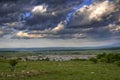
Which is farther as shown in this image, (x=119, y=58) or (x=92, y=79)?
(x=119, y=58)

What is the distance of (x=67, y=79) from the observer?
4206 cm

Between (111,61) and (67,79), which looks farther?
(111,61)

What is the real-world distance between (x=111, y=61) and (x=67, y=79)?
43970 mm

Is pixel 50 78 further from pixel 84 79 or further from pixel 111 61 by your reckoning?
pixel 111 61

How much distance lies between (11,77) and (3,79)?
2.19 meters

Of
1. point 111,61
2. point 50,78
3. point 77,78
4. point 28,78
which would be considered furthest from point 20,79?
point 111,61

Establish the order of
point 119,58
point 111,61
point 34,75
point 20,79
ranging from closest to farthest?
1. point 20,79
2. point 34,75
3. point 111,61
4. point 119,58

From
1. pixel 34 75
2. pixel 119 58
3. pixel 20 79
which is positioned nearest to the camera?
pixel 20 79

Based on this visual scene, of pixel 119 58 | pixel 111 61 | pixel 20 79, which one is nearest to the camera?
pixel 20 79

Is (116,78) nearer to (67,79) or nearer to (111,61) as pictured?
(67,79)

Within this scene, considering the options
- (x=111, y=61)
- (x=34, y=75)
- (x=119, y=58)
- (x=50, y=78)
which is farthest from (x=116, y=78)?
(x=119, y=58)

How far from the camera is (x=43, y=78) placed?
43.3m

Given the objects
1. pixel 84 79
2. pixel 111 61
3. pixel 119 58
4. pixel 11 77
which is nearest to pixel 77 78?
pixel 84 79

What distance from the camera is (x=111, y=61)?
83.8 meters
